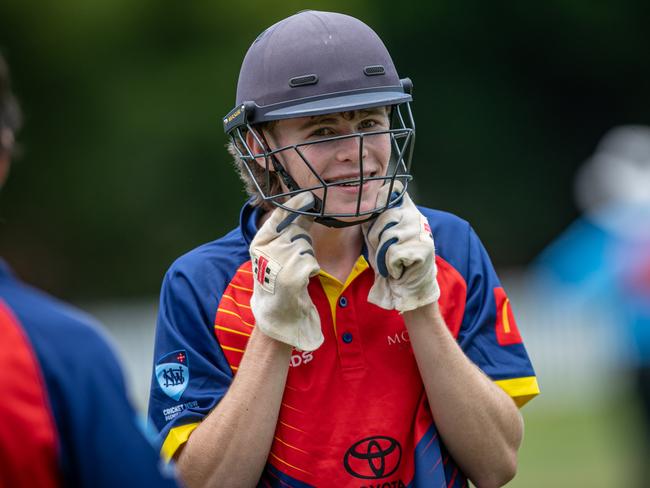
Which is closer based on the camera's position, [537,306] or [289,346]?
[289,346]

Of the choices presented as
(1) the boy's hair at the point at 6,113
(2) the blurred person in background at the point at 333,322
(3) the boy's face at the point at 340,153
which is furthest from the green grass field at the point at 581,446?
(1) the boy's hair at the point at 6,113

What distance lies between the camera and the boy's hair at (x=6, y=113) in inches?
82.0

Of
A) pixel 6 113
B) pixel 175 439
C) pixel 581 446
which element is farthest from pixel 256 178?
pixel 581 446

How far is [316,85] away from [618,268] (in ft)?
14.0

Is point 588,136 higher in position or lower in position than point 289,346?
lower

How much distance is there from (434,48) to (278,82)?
16416 millimetres

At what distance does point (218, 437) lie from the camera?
287 cm

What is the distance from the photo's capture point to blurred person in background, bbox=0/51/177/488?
1.93 meters

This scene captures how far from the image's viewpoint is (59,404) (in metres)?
1.98

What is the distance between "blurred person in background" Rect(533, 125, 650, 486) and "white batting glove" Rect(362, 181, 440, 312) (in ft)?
13.4

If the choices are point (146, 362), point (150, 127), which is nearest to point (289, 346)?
point (146, 362)

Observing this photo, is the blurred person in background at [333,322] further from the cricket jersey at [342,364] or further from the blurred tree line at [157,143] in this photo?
the blurred tree line at [157,143]

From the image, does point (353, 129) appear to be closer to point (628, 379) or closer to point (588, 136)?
point (628, 379)

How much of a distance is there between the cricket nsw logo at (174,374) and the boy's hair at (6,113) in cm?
102
